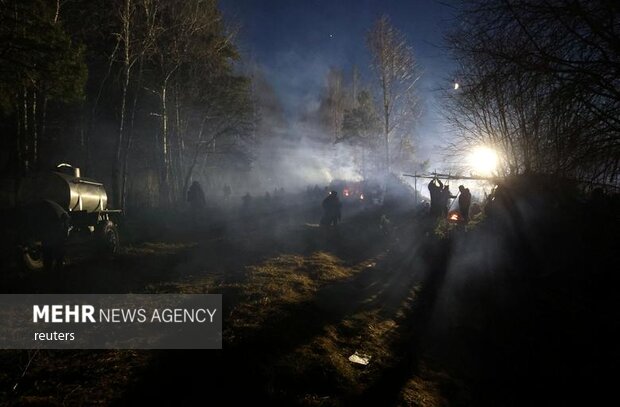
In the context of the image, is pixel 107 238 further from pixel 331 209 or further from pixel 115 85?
pixel 115 85

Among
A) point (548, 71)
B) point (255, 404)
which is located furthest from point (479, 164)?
point (255, 404)

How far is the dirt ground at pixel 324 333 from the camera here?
3.86 meters

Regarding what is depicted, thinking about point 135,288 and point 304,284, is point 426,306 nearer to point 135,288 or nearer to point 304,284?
point 304,284

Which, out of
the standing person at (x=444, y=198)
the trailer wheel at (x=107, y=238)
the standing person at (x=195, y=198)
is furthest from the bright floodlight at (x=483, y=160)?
the trailer wheel at (x=107, y=238)

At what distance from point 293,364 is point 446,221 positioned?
13.5 meters

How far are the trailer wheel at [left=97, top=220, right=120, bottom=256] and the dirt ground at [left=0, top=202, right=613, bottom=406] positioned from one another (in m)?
0.45

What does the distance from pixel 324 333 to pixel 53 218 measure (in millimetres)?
7223

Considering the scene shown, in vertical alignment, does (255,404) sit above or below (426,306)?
above

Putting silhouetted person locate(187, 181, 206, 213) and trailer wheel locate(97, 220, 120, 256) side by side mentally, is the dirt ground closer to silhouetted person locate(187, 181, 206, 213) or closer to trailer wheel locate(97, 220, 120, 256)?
trailer wheel locate(97, 220, 120, 256)

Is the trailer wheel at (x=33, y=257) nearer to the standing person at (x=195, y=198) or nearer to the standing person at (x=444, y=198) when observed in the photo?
the standing person at (x=195, y=198)

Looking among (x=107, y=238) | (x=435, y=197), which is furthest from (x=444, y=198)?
(x=107, y=238)

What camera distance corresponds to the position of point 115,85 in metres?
22.5

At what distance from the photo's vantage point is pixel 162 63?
19.7 metres

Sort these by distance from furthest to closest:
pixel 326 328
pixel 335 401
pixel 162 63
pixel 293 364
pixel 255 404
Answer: pixel 162 63 → pixel 326 328 → pixel 293 364 → pixel 335 401 → pixel 255 404
